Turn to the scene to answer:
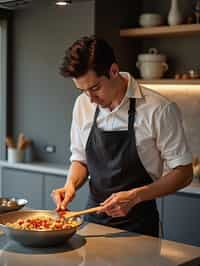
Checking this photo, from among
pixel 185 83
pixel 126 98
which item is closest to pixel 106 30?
pixel 185 83

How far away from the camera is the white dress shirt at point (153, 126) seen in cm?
224

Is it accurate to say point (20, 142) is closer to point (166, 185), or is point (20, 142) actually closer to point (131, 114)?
point (131, 114)

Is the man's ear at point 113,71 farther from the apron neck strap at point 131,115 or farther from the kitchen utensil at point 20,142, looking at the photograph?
the kitchen utensil at point 20,142

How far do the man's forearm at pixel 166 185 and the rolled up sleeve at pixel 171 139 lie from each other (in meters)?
0.03

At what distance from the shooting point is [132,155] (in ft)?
7.72

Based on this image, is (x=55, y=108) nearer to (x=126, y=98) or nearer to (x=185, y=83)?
(x=185, y=83)

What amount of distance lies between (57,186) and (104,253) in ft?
7.71

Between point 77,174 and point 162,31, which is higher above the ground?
point 162,31

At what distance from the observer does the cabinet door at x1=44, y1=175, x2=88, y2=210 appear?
4066 mm

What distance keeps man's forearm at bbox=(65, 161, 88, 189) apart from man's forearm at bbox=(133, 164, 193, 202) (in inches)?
16.8

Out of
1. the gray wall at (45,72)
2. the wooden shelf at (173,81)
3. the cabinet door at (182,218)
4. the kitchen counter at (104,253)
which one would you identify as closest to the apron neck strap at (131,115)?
the kitchen counter at (104,253)

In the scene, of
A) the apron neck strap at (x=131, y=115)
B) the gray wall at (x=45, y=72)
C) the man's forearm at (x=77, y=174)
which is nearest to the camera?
the apron neck strap at (x=131, y=115)

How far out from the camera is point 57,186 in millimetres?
4219

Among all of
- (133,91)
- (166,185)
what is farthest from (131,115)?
(166,185)
